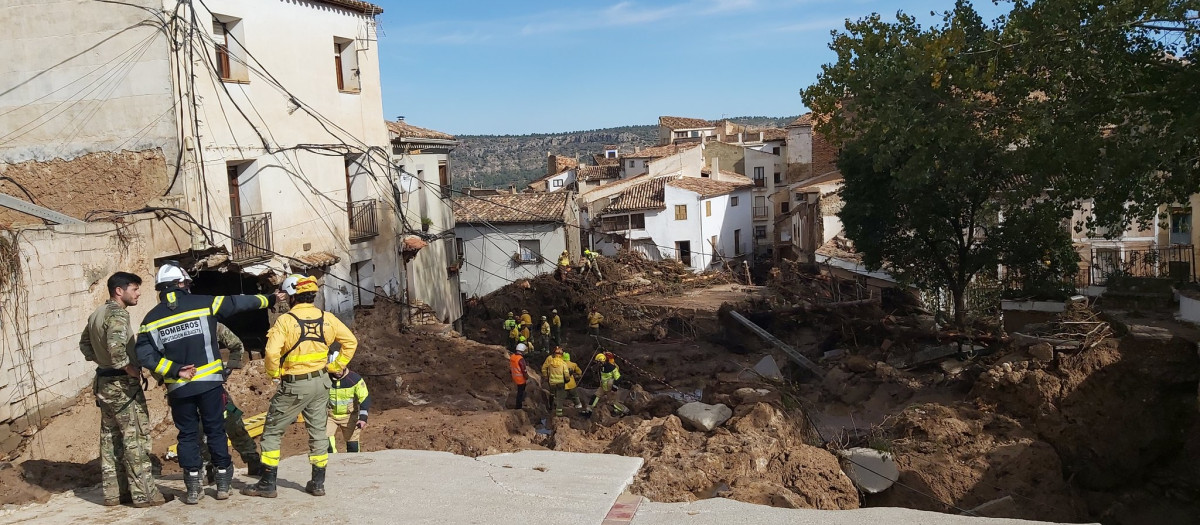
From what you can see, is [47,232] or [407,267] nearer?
[47,232]

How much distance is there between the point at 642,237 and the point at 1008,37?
2995 cm

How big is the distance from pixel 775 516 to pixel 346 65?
54.2 feet

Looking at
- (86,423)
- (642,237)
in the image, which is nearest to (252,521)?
(86,423)

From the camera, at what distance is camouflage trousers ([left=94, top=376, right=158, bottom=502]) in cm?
623

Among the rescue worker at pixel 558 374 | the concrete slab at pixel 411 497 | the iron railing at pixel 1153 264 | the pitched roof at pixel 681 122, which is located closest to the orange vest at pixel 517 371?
the rescue worker at pixel 558 374

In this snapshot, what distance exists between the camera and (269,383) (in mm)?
12734

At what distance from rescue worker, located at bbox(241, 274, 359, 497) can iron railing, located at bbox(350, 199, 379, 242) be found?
511 inches

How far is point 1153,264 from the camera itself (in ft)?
63.8

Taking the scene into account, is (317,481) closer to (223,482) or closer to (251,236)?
(223,482)

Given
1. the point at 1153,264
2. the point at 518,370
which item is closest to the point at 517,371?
the point at 518,370

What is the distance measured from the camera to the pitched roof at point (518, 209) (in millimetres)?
33844

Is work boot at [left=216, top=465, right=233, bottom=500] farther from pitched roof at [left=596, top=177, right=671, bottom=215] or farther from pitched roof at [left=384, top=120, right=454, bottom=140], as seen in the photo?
pitched roof at [left=596, top=177, right=671, bottom=215]

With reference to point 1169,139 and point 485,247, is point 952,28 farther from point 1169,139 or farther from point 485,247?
point 485,247

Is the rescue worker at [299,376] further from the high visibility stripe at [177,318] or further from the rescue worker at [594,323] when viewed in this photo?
the rescue worker at [594,323]
